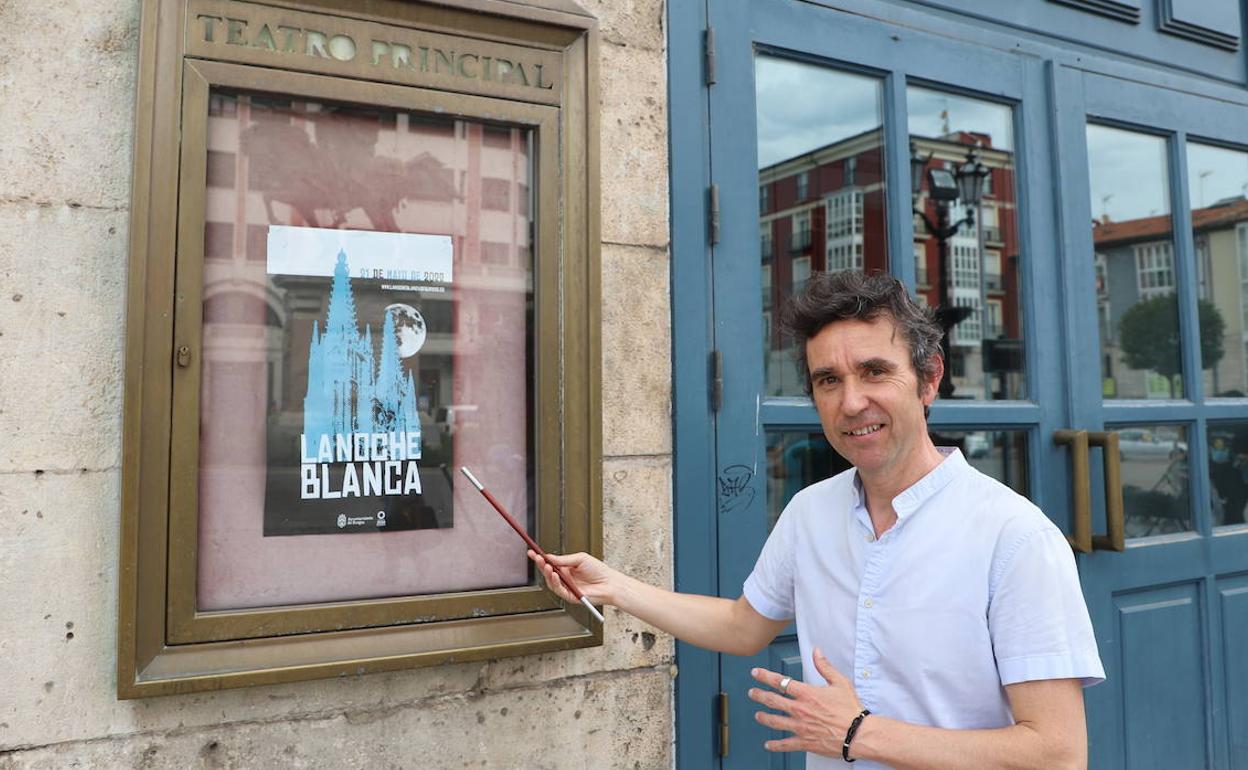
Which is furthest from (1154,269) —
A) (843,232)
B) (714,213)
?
(714,213)

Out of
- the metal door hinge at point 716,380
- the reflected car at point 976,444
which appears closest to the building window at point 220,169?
the metal door hinge at point 716,380

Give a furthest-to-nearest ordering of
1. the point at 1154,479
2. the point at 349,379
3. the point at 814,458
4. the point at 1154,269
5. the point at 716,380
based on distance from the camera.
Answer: the point at 1154,269
the point at 1154,479
the point at 814,458
the point at 716,380
the point at 349,379

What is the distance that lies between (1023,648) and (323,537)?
148cm

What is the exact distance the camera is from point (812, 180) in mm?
2748

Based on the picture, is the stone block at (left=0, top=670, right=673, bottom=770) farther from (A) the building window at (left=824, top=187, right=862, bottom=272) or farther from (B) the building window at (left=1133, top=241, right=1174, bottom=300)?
(B) the building window at (left=1133, top=241, right=1174, bottom=300)

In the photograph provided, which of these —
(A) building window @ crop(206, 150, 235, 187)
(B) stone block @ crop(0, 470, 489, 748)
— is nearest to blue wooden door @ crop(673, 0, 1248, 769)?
(A) building window @ crop(206, 150, 235, 187)

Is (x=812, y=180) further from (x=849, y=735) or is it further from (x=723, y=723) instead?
(x=849, y=735)

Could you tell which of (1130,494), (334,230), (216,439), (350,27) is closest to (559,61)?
(350,27)

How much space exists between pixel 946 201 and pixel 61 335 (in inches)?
107

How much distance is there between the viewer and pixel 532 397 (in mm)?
2145

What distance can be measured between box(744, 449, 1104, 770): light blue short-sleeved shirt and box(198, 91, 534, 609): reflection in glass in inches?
35.5

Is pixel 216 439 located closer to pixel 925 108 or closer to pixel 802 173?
pixel 802 173

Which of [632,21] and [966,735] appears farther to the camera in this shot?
[632,21]

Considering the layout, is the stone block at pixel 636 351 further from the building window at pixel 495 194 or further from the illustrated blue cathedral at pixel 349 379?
the illustrated blue cathedral at pixel 349 379
